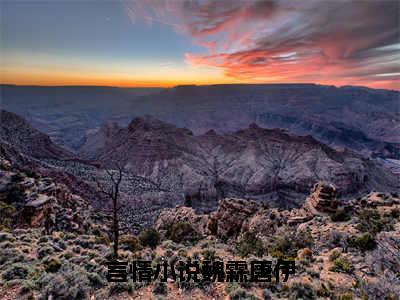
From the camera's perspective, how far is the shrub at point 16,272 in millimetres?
8335

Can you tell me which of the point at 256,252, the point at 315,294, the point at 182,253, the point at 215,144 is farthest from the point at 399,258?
the point at 215,144

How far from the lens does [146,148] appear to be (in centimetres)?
9762

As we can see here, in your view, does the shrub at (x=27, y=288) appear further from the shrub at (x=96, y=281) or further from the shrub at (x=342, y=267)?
the shrub at (x=342, y=267)

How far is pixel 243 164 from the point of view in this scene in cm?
9912

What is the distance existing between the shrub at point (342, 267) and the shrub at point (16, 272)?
12.7m

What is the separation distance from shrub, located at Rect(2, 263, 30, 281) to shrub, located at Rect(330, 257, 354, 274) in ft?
41.7

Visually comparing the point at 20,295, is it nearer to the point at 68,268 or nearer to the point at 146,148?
the point at 68,268

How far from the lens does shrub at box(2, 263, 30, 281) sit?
834 centimetres

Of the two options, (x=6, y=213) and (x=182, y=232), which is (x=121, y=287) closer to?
(x=182, y=232)

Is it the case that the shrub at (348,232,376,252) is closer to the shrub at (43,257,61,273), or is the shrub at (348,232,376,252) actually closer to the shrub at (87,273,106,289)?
the shrub at (87,273,106,289)

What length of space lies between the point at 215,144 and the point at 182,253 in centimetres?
10642

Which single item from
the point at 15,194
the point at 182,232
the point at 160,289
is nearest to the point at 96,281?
the point at 160,289

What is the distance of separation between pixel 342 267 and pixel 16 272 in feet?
44.0

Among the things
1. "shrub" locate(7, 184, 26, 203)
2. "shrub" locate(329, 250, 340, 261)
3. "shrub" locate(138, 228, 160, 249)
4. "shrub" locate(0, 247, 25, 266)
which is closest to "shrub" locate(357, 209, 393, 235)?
"shrub" locate(329, 250, 340, 261)
